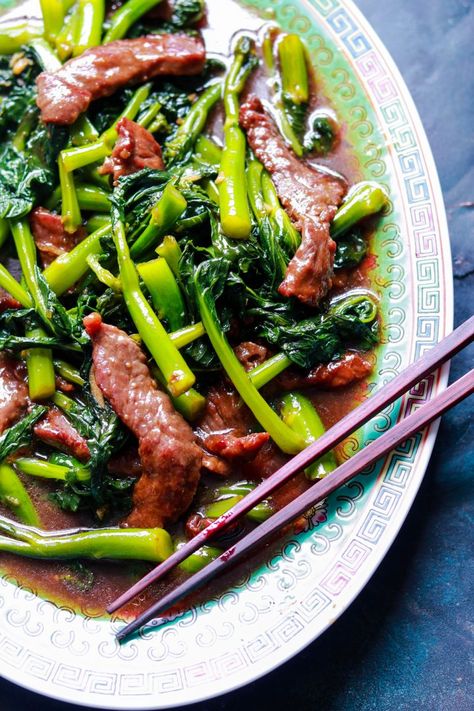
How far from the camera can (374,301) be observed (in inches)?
141

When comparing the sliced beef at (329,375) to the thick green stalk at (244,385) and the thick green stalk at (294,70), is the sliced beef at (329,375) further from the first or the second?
the thick green stalk at (294,70)

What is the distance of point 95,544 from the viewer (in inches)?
127

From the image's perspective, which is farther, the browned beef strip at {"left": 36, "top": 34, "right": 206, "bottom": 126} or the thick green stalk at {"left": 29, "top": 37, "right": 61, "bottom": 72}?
the thick green stalk at {"left": 29, "top": 37, "right": 61, "bottom": 72}

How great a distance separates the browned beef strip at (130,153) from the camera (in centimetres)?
351

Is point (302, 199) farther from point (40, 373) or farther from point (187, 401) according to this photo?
point (40, 373)

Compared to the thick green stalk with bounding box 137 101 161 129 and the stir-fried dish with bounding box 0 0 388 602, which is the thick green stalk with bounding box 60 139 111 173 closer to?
the stir-fried dish with bounding box 0 0 388 602

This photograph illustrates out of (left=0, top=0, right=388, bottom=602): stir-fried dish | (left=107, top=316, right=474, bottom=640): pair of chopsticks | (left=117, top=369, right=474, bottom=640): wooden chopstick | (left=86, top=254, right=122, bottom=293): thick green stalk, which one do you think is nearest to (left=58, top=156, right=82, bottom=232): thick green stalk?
(left=0, top=0, right=388, bottom=602): stir-fried dish

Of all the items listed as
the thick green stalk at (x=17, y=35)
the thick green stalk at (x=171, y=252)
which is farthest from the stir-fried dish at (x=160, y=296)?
the thick green stalk at (x=17, y=35)

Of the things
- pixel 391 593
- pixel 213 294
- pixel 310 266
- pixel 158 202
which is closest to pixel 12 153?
pixel 158 202

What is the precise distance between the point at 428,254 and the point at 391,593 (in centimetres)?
166

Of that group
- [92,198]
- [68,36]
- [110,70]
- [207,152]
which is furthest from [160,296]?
[68,36]

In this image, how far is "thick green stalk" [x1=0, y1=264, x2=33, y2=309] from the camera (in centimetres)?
354

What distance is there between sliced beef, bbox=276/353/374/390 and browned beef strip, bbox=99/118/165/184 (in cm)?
123

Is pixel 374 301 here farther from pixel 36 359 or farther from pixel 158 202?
pixel 36 359
